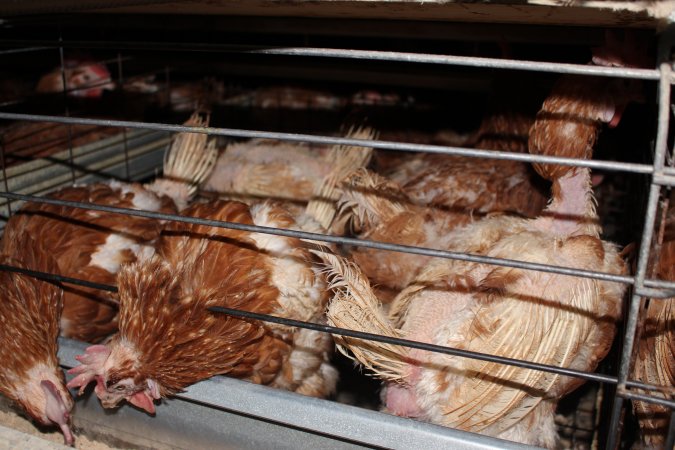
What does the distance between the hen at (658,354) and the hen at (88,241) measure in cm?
157

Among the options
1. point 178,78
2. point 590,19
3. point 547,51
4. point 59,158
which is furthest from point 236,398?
point 178,78

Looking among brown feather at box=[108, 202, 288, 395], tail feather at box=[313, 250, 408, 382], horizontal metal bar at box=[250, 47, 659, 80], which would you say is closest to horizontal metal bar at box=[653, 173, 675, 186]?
horizontal metal bar at box=[250, 47, 659, 80]

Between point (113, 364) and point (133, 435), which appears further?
point (133, 435)

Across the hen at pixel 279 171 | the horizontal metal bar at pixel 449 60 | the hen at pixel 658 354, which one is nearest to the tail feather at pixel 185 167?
the hen at pixel 279 171

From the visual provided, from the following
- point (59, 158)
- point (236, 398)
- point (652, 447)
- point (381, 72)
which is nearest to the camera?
point (236, 398)

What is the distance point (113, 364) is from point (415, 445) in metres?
0.79

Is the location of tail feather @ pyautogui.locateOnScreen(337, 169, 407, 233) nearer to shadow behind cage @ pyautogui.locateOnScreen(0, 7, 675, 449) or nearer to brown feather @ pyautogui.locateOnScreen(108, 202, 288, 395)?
shadow behind cage @ pyautogui.locateOnScreen(0, 7, 675, 449)

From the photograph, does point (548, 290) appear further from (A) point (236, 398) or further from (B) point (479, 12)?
(A) point (236, 398)

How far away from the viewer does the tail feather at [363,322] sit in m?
1.42

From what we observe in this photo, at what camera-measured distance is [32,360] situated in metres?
1.53

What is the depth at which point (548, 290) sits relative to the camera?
1453mm

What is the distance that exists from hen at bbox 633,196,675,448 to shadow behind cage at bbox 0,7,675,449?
0.05 metres

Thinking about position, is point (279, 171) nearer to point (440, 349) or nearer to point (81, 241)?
point (81, 241)

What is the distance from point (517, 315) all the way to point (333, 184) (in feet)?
3.75
